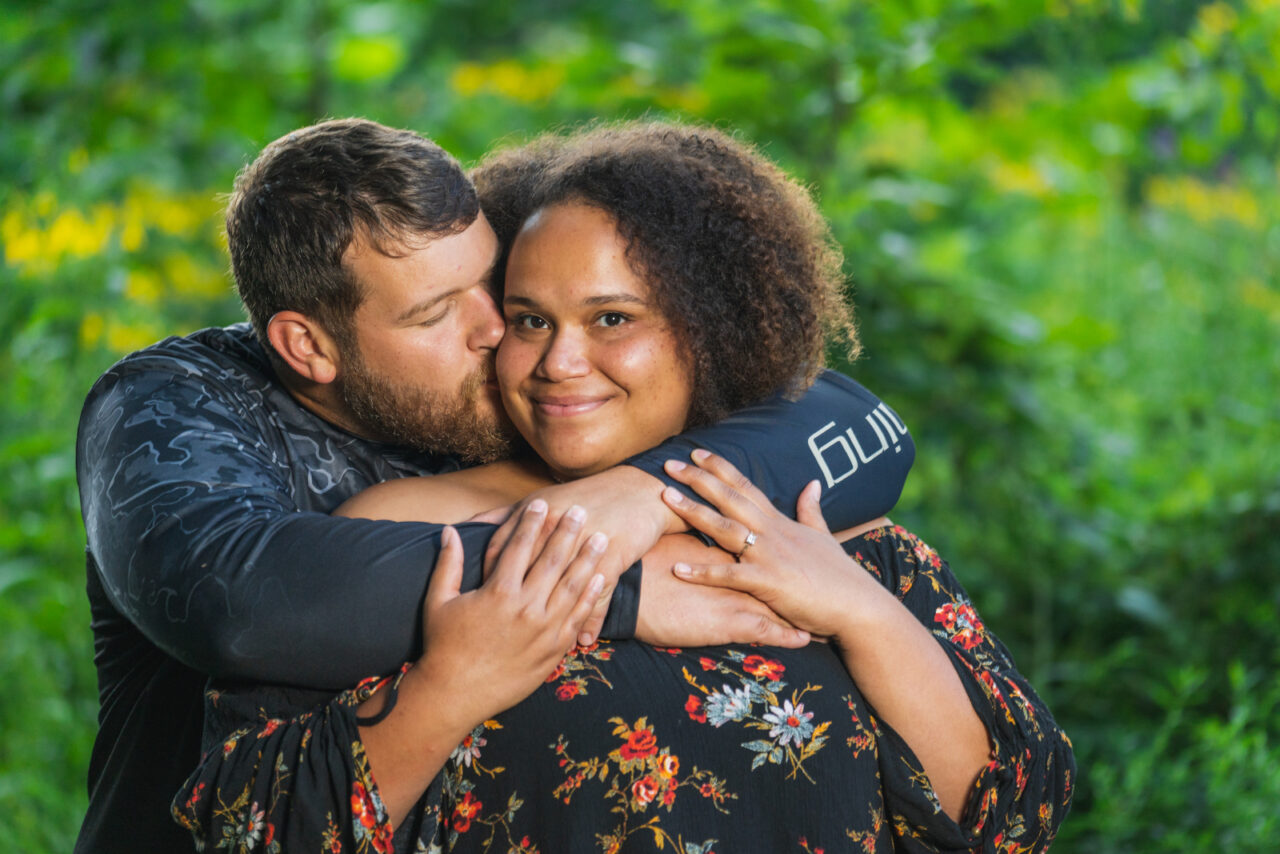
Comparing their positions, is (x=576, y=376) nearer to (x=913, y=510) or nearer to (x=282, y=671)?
(x=282, y=671)

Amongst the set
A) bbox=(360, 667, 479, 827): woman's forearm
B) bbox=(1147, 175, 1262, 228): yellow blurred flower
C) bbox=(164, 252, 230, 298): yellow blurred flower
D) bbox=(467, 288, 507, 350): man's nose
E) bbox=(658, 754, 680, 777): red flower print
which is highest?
bbox=(467, 288, 507, 350): man's nose

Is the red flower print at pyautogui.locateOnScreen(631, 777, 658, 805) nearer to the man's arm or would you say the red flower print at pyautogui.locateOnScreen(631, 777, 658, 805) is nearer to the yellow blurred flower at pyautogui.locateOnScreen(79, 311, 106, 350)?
the man's arm

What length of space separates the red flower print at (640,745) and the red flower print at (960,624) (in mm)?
542

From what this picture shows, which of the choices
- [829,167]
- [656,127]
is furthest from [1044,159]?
[656,127]

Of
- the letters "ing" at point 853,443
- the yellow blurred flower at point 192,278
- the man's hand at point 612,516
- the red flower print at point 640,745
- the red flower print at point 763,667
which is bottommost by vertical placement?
the yellow blurred flower at point 192,278

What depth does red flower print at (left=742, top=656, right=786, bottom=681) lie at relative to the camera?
1.63 m

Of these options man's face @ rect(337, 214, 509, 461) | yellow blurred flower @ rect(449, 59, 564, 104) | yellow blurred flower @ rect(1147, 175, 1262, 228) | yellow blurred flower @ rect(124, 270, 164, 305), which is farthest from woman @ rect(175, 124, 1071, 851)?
yellow blurred flower @ rect(1147, 175, 1262, 228)

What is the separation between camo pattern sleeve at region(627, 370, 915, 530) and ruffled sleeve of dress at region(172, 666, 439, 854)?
1.83 feet

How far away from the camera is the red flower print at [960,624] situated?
72.2 inches

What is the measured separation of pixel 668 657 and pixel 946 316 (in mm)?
Answer: 2504

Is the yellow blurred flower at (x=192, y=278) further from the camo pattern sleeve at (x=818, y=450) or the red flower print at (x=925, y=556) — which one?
Result: the red flower print at (x=925, y=556)

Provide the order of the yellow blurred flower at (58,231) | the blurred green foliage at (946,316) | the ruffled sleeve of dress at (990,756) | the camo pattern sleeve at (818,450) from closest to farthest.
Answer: the ruffled sleeve of dress at (990,756), the camo pattern sleeve at (818,450), the blurred green foliage at (946,316), the yellow blurred flower at (58,231)

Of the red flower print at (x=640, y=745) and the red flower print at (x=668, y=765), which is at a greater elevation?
the red flower print at (x=640, y=745)

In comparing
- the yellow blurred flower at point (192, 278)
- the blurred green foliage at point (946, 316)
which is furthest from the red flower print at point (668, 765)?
the yellow blurred flower at point (192, 278)
